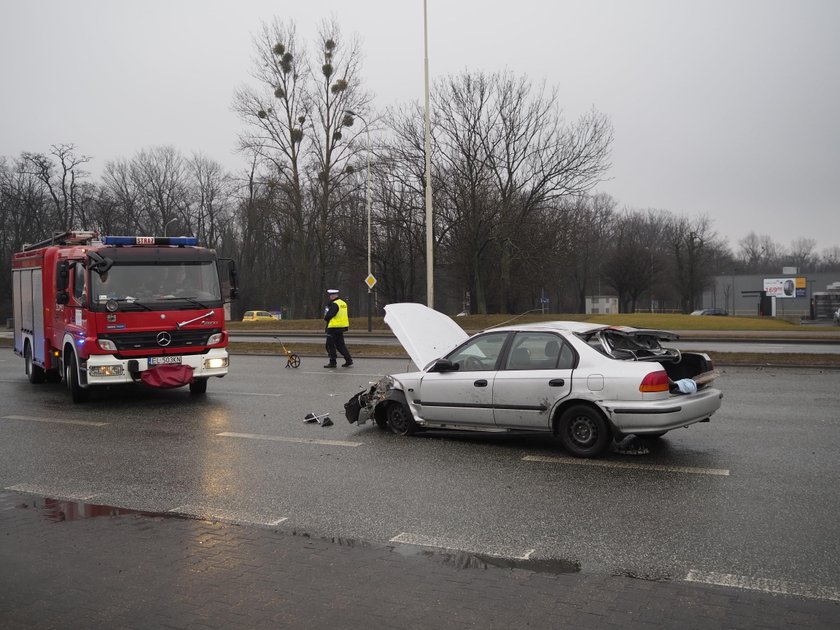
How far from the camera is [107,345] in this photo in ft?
39.1

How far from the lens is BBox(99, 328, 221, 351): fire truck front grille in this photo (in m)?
12.0

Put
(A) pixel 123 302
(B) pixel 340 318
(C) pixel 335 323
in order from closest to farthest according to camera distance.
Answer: (A) pixel 123 302 < (B) pixel 340 318 < (C) pixel 335 323

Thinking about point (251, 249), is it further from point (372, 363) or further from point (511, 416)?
point (511, 416)

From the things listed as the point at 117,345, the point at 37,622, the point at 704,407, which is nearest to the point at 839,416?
the point at 704,407

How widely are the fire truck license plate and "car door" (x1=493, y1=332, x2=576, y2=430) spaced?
6354mm

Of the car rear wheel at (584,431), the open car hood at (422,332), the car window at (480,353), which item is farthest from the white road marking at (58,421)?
the car rear wheel at (584,431)

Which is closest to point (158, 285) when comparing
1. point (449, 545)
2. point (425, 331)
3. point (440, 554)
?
point (425, 331)

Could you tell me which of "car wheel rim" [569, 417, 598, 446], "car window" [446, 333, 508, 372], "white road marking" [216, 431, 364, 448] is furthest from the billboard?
"white road marking" [216, 431, 364, 448]

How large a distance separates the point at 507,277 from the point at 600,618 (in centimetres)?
3952

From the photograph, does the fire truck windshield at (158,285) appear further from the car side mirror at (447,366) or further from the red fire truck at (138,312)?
the car side mirror at (447,366)

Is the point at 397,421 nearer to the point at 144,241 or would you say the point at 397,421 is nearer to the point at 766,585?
the point at 766,585

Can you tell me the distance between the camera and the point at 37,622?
400cm

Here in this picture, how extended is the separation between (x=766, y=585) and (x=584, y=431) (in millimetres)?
3508

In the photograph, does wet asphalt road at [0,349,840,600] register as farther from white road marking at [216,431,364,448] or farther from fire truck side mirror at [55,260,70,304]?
fire truck side mirror at [55,260,70,304]
